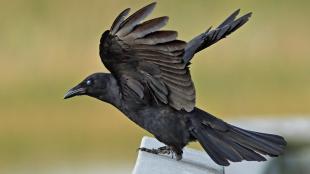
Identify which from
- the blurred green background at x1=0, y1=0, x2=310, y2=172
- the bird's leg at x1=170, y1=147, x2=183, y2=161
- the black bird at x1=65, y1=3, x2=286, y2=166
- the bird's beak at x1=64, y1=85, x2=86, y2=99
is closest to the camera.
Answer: the black bird at x1=65, y1=3, x2=286, y2=166

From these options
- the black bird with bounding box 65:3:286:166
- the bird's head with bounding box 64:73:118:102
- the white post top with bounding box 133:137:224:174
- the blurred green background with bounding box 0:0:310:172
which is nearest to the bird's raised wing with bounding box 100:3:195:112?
the black bird with bounding box 65:3:286:166

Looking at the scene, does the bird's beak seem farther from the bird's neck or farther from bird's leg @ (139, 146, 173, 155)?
bird's leg @ (139, 146, 173, 155)

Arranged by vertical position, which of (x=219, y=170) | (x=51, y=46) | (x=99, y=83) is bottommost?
(x=219, y=170)

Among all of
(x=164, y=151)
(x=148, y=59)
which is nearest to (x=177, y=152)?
(x=164, y=151)

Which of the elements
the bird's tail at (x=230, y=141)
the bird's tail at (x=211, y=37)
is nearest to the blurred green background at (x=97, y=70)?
the bird's tail at (x=230, y=141)

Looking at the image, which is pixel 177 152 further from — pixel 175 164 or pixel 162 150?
pixel 175 164

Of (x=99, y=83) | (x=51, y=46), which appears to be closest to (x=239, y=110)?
(x=51, y=46)

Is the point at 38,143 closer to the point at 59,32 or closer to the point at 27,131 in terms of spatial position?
the point at 27,131
